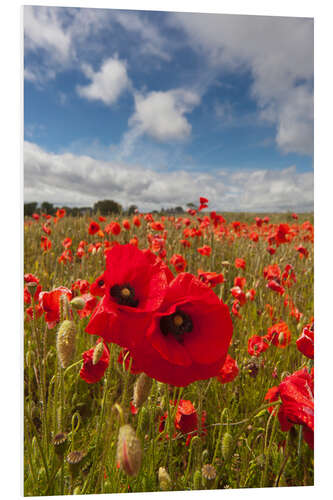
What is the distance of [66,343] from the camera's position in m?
0.86

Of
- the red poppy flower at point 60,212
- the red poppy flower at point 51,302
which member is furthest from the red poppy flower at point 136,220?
the red poppy flower at point 51,302

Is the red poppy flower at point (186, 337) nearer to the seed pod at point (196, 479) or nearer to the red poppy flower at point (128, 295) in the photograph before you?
the red poppy flower at point (128, 295)

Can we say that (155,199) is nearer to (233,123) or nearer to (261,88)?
(233,123)

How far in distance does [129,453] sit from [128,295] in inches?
12.7

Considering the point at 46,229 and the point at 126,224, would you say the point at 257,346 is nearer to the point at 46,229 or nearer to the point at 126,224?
the point at 46,229

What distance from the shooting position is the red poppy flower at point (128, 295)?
0.72 metres

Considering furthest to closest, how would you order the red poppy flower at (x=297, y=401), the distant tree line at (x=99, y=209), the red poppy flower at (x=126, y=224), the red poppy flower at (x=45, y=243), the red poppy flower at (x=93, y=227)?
the red poppy flower at (x=126, y=224)
the red poppy flower at (x=93, y=227)
the red poppy flower at (x=45, y=243)
the distant tree line at (x=99, y=209)
the red poppy flower at (x=297, y=401)

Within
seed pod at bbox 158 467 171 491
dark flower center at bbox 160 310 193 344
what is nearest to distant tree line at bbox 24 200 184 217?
dark flower center at bbox 160 310 193 344

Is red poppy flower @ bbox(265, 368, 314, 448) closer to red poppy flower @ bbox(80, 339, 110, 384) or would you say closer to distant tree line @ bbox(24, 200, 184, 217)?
red poppy flower @ bbox(80, 339, 110, 384)

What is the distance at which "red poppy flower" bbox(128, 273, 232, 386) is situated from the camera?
0.73 metres

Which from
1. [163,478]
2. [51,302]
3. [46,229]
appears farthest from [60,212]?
[163,478]

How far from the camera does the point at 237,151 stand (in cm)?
193

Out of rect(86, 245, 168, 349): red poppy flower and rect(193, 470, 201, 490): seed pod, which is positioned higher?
rect(86, 245, 168, 349): red poppy flower
